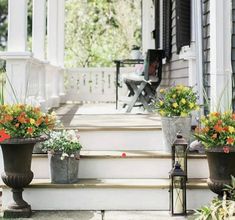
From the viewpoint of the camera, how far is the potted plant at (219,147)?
329cm

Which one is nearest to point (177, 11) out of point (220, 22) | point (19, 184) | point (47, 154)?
point (220, 22)

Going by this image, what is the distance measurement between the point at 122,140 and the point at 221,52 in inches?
49.2

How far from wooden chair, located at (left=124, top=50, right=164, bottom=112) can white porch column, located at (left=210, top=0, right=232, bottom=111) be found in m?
2.42

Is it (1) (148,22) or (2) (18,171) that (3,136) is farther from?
(1) (148,22)

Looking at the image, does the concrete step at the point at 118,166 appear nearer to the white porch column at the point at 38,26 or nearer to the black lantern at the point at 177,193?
the black lantern at the point at 177,193

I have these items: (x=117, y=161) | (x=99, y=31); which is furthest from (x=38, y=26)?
(x=99, y=31)

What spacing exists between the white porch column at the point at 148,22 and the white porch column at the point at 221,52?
5.14 metres

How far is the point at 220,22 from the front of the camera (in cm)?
407

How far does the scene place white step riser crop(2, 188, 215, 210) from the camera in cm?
374

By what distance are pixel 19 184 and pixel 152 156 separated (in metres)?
1.18

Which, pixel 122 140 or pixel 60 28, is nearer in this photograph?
pixel 122 140

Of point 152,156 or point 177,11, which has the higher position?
point 177,11

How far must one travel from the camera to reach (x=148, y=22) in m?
9.31

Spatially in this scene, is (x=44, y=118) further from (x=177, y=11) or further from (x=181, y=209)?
(x=177, y=11)
